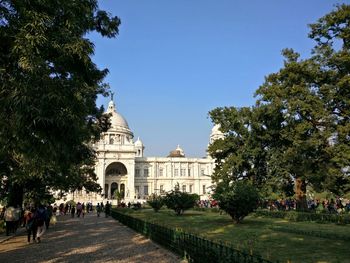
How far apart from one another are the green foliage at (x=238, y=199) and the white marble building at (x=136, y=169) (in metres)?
64.5

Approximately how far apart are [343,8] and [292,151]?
10745mm

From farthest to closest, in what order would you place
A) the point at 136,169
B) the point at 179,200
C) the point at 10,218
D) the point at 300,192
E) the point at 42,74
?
the point at 136,169
the point at 179,200
the point at 300,192
the point at 10,218
the point at 42,74

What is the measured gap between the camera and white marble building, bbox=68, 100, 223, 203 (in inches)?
3467

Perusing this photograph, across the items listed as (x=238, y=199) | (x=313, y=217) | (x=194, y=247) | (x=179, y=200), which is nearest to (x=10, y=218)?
(x=194, y=247)

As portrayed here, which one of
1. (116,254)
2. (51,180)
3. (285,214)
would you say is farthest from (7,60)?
(285,214)

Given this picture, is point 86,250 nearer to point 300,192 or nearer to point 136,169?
point 300,192

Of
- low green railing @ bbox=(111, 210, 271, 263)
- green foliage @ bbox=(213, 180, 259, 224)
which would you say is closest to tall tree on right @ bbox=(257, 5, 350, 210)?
green foliage @ bbox=(213, 180, 259, 224)

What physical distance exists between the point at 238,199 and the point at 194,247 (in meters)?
12.7

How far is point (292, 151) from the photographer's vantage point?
96.8 feet

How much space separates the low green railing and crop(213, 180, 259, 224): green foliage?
7305 mm

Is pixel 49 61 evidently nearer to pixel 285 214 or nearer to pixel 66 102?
pixel 66 102

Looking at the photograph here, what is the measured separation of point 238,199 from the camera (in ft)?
72.3

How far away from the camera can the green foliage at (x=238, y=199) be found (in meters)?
22.1

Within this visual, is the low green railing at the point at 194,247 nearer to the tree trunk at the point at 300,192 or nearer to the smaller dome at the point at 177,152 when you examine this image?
the tree trunk at the point at 300,192
